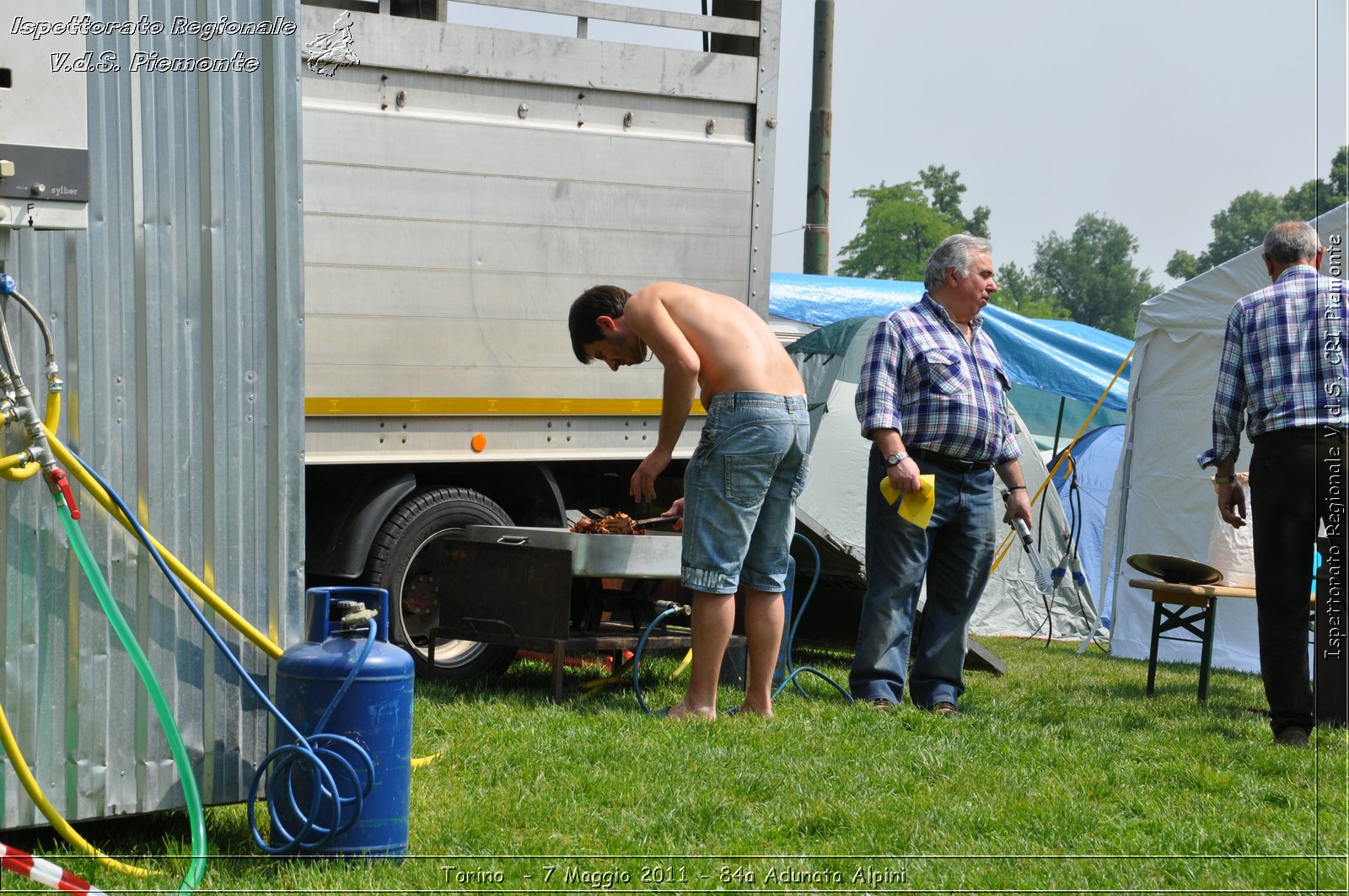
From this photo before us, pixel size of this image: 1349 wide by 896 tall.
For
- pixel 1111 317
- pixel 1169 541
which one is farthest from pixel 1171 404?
pixel 1111 317

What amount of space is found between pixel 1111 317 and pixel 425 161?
96.6 m

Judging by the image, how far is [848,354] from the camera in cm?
967

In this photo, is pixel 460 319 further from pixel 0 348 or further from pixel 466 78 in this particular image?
pixel 0 348

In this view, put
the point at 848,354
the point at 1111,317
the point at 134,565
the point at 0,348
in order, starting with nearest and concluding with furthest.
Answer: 1. the point at 0,348
2. the point at 134,565
3. the point at 848,354
4. the point at 1111,317

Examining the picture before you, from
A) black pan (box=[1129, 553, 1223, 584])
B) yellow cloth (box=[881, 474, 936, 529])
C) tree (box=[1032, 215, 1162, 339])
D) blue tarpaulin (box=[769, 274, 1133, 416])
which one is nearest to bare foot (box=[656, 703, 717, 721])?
yellow cloth (box=[881, 474, 936, 529])

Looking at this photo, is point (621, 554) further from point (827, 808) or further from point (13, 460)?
point (13, 460)

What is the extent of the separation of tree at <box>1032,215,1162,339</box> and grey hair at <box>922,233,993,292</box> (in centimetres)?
9347

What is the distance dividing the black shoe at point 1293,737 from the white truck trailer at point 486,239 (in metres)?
2.97

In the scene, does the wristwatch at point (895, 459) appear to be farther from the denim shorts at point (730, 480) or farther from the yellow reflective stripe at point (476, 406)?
the yellow reflective stripe at point (476, 406)

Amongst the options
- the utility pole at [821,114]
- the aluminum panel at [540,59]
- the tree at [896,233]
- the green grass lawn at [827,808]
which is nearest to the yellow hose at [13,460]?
the green grass lawn at [827,808]

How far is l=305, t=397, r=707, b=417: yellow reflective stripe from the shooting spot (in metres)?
5.75

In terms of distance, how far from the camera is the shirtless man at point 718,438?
4770mm

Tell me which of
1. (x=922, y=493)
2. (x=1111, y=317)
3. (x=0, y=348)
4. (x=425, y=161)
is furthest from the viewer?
(x=1111, y=317)

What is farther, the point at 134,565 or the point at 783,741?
the point at 783,741
